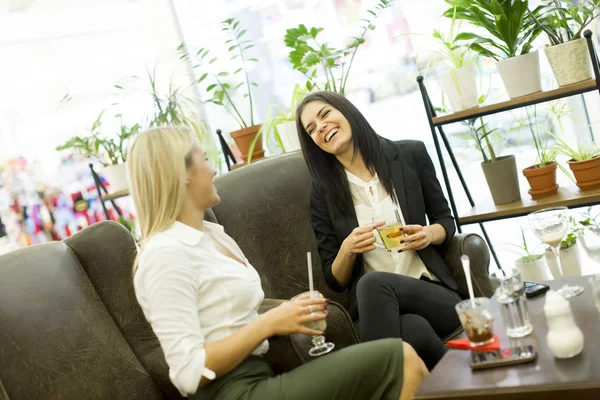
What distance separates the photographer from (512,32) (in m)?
2.71

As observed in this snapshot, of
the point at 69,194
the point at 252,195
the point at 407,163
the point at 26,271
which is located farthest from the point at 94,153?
the point at 407,163

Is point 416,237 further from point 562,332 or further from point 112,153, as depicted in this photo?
point 112,153

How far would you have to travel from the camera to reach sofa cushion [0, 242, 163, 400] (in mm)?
2070

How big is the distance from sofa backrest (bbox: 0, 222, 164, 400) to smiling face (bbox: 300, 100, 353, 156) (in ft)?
2.57

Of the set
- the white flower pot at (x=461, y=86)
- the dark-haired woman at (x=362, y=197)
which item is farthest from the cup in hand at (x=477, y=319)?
the white flower pot at (x=461, y=86)

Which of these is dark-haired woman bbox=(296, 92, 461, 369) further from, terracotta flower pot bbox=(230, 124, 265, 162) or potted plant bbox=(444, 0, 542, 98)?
terracotta flower pot bbox=(230, 124, 265, 162)

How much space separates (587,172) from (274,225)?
4.17ft

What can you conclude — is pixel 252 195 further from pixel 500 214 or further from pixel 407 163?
pixel 500 214

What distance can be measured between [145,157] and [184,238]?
9.2 inches

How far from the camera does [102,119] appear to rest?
431cm

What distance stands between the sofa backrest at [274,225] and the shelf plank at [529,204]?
748 mm

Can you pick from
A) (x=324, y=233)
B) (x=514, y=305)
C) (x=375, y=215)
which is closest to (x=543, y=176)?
(x=375, y=215)

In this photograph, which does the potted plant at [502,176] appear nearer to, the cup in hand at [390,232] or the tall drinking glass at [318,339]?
the cup in hand at [390,232]

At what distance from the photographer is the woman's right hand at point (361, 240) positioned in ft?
7.47
